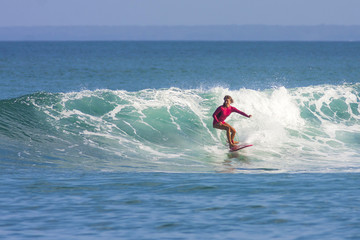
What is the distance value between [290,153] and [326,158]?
120 centimetres

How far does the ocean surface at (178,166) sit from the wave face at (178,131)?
0.04 metres

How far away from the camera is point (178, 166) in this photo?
1469cm

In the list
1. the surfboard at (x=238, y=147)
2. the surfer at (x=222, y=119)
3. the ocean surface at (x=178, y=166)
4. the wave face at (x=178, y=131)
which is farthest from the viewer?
the surfer at (x=222, y=119)

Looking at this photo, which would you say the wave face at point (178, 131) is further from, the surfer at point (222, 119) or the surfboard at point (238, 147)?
the surfer at point (222, 119)

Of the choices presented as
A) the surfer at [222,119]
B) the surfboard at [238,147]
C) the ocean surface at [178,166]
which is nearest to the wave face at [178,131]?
the ocean surface at [178,166]

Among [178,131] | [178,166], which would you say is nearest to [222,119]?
[178,131]

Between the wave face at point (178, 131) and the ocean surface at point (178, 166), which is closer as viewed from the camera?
the ocean surface at point (178, 166)

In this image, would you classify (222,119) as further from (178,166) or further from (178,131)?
(178,166)

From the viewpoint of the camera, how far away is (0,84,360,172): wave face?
1518cm

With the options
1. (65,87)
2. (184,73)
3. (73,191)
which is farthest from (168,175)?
(184,73)

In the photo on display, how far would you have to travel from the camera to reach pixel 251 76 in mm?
54281

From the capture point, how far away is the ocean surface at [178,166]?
939cm

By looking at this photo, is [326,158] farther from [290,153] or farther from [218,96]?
[218,96]

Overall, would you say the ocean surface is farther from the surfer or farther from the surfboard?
the surfer
